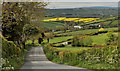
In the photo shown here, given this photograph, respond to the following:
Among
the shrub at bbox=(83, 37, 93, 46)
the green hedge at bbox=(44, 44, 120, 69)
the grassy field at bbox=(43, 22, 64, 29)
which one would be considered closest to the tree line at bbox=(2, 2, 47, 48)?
the green hedge at bbox=(44, 44, 120, 69)

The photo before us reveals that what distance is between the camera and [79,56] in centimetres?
1627

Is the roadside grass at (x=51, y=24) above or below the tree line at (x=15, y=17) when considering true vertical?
below

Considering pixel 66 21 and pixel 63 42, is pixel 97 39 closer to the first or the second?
pixel 63 42

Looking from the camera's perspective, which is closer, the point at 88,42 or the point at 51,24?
the point at 88,42

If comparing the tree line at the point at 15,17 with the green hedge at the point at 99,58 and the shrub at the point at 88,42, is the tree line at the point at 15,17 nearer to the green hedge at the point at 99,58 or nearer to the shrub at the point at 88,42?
the green hedge at the point at 99,58

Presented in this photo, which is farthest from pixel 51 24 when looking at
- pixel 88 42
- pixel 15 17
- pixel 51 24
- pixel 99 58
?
pixel 15 17

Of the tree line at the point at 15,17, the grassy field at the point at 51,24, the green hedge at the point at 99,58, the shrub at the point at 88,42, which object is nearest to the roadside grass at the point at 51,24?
the grassy field at the point at 51,24

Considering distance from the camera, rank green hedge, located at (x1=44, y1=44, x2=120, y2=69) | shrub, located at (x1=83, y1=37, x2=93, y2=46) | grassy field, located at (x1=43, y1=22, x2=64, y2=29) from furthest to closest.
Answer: grassy field, located at (x1=43, y1=22, x2=64, y2=29), shrub, located at (x1=83, y1=37, x2=93, y2=46), green hedge, located at (x1=44, y1=44, x2=120, y2=69)

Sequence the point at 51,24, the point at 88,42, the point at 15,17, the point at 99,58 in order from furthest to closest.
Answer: the point at 51,24 → the point at 88,42 → the point at 99,58 → the point at 15,17

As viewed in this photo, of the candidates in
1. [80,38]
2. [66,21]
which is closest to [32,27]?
[80,38]

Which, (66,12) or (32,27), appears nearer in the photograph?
(32,27)

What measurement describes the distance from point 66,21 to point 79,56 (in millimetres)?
26189

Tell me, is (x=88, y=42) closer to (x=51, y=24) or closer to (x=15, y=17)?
(x=15, y=17)

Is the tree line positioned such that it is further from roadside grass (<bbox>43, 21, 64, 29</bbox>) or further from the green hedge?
roadside grass (<bbox>43, 21, 64, 29</bbox>)
